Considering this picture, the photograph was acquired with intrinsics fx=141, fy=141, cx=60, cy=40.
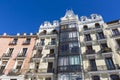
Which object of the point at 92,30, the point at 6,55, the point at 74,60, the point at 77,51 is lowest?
the point at 74,60

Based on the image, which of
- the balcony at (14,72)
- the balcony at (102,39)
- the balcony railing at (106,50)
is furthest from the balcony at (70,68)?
the balcony at (14,72)

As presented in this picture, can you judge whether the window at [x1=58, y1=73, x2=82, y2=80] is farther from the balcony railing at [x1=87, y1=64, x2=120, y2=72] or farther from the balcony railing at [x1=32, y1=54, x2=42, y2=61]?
the balcony railing at [x1=32, y1=54, x2=42, y2=61]

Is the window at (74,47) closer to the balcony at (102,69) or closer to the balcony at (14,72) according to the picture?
the balcony at (102,69)

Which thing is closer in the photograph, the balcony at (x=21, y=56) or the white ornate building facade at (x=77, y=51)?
the white ornate building facade at (x=77, y=51)

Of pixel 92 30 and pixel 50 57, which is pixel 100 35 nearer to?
pixel 92 30

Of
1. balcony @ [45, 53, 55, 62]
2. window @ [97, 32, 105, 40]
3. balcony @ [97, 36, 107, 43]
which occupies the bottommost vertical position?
balcony @ [45, 53, 55, 62]

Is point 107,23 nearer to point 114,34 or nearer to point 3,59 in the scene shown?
point 114,34

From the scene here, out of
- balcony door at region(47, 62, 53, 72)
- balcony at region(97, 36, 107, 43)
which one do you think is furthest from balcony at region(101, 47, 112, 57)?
Result: balcony door at region(47, 62, 53, 72)

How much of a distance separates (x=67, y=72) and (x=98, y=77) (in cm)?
478

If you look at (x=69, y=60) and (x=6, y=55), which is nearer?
(x=69, y=60)

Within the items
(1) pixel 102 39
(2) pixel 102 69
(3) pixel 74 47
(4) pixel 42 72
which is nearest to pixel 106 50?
(1) pixel 102 39

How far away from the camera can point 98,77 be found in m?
21.5

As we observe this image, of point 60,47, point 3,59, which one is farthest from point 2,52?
point 60,47

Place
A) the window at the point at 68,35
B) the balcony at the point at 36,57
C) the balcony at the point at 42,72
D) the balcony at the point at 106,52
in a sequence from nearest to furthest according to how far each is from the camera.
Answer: the balcony at the point at 42,72 → the balcony at the point at 106,52 → the balcony at the point at 36,57 → the window at the point at 68,35
